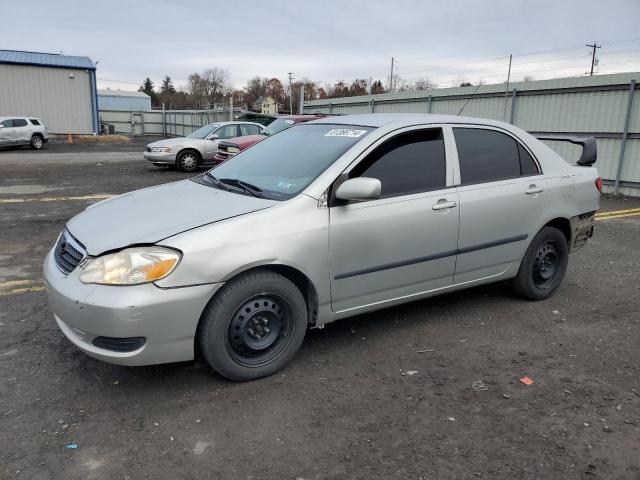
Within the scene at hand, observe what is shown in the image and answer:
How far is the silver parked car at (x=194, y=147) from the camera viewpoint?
1541 centimetres

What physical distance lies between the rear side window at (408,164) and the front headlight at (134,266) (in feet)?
4.56

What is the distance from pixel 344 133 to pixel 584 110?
10683 millimetres

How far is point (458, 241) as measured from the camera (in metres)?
4.09

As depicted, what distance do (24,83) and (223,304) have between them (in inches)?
1346

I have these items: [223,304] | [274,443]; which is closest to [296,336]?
[223,304]

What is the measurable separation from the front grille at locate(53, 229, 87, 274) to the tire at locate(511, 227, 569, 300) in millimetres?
3563

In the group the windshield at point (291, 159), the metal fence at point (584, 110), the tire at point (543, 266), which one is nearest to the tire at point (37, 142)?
the metal fence at point (584, 110)

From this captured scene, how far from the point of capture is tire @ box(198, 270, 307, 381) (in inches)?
122

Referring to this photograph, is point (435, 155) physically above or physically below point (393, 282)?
above

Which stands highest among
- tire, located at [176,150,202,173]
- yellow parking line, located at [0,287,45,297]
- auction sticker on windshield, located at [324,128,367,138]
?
auction sticker on windshield, located at [324,128,367,138]

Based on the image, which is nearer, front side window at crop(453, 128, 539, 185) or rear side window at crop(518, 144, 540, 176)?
front side window at crop(453, 128, 539, 185)

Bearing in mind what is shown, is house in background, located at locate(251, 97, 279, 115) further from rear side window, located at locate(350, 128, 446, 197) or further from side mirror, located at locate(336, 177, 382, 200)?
side mirror, located at locate(336, 177, 382, 200)

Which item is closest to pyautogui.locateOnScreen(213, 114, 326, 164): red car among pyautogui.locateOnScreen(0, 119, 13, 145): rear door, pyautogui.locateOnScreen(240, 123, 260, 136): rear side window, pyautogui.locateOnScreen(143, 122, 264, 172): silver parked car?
pyautogui.locateOnScreen(240, 123, 260, 136): rear side window

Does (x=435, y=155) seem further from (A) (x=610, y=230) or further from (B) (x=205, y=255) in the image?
(A) (x=610, y=230)
